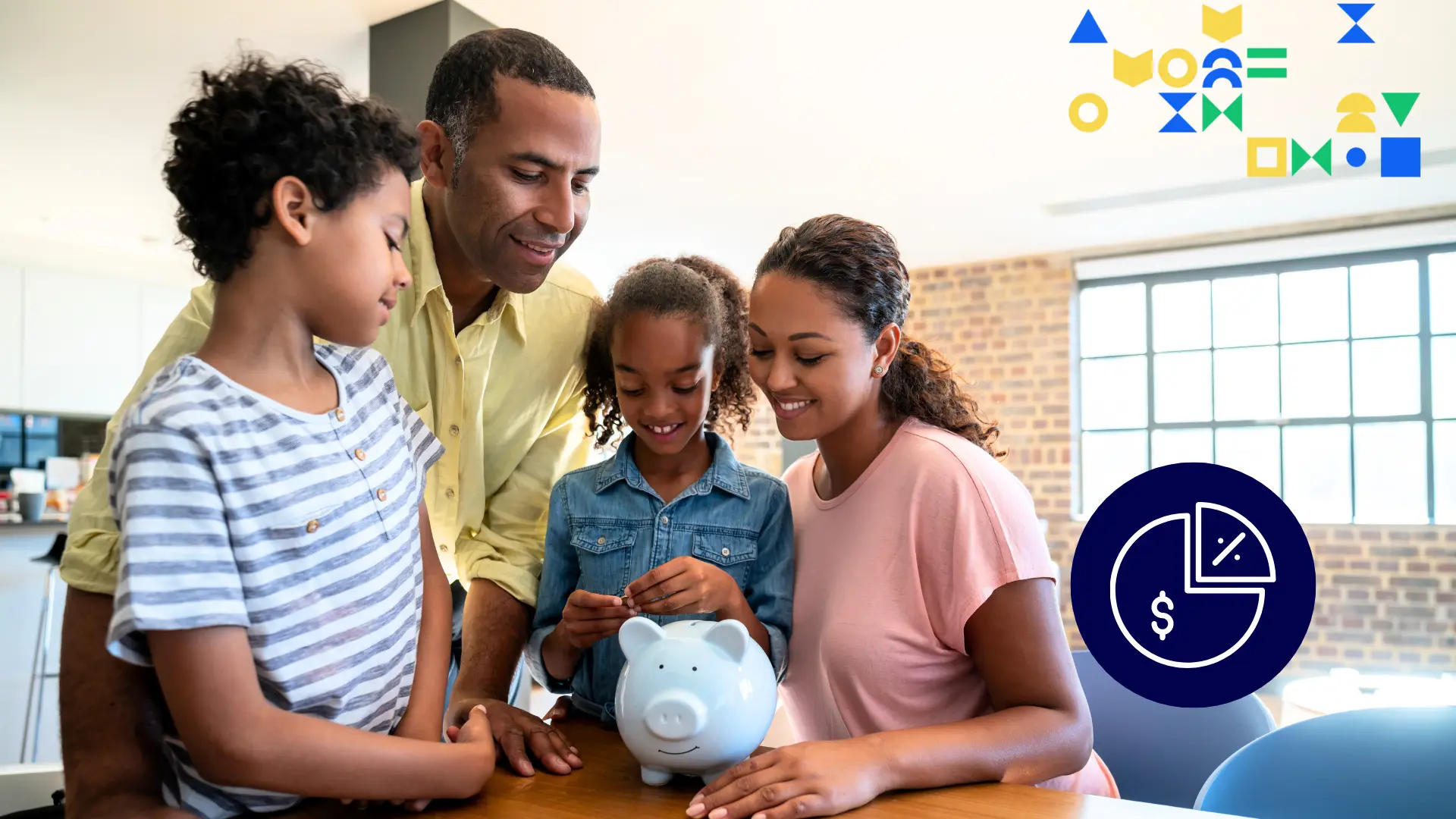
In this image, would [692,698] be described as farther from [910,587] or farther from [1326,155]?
[1326,155]

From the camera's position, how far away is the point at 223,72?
932 mm

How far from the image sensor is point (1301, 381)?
6.55m

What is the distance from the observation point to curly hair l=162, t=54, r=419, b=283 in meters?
0.87

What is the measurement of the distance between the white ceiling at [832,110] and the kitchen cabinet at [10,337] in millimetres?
191

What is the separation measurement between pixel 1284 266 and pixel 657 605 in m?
6.97

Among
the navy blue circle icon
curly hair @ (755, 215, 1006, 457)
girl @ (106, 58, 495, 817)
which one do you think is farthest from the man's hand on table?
the navy blue circle icon

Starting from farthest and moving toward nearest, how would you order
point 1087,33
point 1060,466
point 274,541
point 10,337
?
point 1060,466 → point 10,337 → point 1087,33 → point 274,541

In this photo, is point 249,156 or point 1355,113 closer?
point 249,156

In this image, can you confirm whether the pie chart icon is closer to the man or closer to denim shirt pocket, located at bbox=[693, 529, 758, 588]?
denim shirt pocket, located at bbox=[693, 529, 758, 588]

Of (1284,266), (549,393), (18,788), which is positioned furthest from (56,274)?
(1284,266)

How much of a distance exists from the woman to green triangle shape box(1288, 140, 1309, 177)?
4.76 m

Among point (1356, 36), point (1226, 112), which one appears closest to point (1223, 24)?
point (1356, 36)

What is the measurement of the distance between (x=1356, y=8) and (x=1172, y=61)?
66 cm

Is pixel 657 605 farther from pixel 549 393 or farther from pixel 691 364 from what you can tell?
pixel 549 393
